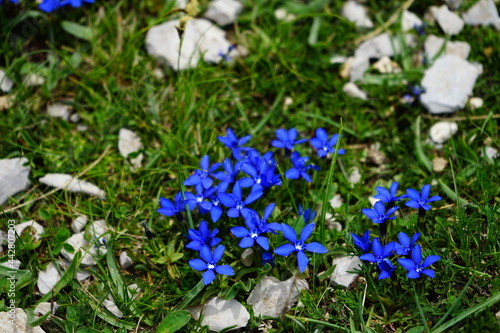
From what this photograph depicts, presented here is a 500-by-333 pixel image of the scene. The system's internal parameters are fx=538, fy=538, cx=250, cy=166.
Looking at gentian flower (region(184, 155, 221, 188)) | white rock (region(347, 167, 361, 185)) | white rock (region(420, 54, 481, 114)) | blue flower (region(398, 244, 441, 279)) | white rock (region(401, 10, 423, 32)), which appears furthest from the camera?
white rock (region(401, 10, 423, 32))

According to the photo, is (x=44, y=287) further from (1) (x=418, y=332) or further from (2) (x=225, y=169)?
(1) (x=418, y=332)

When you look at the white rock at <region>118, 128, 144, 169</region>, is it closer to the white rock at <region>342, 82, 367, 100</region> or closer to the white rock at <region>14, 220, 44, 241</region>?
the white rock at <region>14, 220, 44, 241</region>

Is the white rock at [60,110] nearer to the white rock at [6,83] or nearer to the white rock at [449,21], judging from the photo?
the white rock at [6,83]

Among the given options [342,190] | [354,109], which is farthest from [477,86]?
[342,190]

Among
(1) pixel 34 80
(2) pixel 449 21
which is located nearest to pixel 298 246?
(1) pixel 34 80

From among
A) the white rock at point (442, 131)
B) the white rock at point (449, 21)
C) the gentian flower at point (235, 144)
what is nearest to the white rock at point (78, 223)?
the gentian flower at point (235, 144)

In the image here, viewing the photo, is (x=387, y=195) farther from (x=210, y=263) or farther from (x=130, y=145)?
(x=130, y=145)

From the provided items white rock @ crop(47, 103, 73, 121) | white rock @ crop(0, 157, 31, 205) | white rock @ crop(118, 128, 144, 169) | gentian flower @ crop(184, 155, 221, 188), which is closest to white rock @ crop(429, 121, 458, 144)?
gentian flower @ crop(184, 155, 221, 188)
